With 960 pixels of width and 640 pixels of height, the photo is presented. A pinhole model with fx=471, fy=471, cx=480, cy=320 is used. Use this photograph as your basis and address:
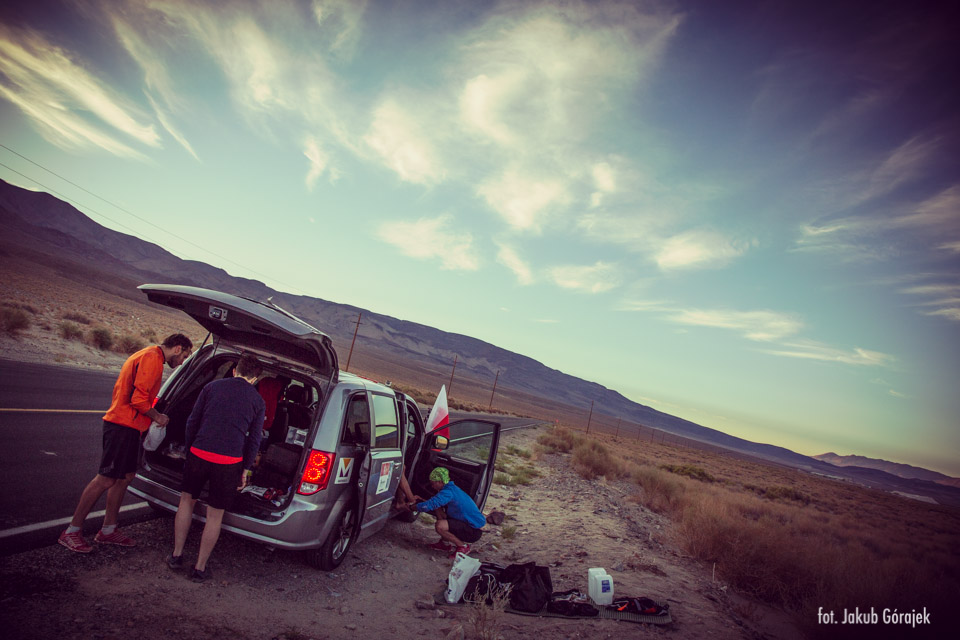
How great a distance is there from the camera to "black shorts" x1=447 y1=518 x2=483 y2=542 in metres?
5.83

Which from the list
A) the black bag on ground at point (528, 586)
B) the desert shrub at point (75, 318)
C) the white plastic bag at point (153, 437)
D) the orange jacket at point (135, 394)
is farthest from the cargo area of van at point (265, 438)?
the desert shrub at point (75, 318)

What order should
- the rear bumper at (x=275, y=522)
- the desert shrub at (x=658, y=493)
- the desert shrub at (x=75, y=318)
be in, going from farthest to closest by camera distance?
the desert shrub at (x=75, y=318) → the desert shrub at (x=658, y=493) → the rear bumper at (x=275, y=522)

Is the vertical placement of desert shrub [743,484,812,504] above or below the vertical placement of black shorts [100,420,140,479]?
below

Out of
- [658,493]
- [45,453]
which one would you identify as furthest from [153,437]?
[658,493]

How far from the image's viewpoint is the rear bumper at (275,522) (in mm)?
4000

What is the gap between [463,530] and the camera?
5.86 meters

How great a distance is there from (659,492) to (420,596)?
12.3m

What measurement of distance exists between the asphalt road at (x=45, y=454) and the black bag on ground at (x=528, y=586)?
3951mm

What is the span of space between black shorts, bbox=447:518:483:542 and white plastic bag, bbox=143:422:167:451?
3382 mm

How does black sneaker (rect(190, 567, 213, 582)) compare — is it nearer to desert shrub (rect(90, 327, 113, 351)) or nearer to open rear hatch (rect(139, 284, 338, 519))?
open rear hatch (rect(139, 284, 338, 519))

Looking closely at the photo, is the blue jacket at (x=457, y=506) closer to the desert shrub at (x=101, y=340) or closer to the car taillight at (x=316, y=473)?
the car taillight at (x=316, y=473)

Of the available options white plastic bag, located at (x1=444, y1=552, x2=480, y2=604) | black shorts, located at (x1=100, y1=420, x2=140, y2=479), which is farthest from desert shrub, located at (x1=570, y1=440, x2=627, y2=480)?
black shorts, located at (x1=100, y1=420, x2=140, y2=479)

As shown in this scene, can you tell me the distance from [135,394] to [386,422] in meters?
2.45

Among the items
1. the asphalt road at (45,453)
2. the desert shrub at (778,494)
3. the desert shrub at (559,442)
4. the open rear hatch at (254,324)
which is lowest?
the desert shrub at (778,494)
